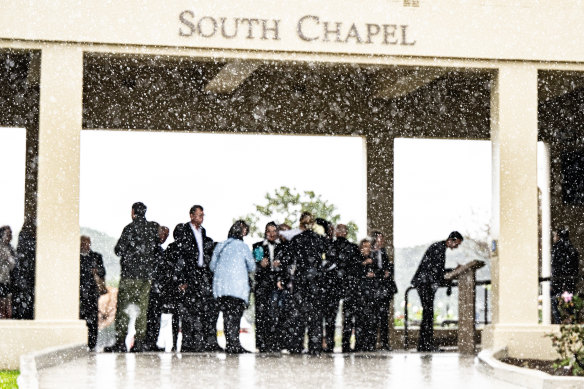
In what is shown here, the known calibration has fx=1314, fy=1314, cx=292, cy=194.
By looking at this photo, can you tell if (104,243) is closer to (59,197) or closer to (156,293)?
(156,293)

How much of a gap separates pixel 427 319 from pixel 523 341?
2.32 meters

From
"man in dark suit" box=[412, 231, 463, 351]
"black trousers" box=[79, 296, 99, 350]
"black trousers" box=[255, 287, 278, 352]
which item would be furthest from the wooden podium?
"black trousers" box=[79, 296, 99, 350]

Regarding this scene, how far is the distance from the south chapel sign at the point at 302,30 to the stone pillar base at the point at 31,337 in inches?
149

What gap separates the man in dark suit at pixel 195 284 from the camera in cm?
1662

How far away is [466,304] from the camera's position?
55.8 feet

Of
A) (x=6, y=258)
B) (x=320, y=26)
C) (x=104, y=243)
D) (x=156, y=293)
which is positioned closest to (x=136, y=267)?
(x=156, y=293)

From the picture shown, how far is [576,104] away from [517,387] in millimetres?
11165

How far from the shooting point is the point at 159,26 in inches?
625

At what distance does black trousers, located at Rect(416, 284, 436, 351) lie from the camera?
18.0m

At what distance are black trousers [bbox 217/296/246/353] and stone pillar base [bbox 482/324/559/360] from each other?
3.16 m

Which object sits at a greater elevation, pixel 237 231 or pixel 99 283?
pixel 237 231

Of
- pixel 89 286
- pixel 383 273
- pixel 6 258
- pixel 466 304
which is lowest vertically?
pixel 466 304

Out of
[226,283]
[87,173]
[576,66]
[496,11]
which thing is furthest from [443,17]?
[87,173]

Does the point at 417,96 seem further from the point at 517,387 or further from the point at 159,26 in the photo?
the point at 517,387
